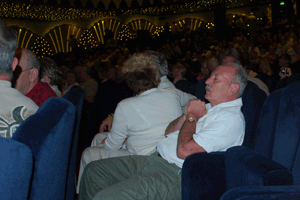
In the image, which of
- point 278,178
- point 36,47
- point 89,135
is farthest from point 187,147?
point 36,47

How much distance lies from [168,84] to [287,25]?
42.4 ft

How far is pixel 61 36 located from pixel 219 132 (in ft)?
58.1

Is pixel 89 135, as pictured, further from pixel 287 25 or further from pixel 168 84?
pixel 287 25

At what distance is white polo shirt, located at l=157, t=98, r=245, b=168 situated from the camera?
1.60m

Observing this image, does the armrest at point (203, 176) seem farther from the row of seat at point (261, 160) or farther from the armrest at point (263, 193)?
the armrest at point (263, 193)

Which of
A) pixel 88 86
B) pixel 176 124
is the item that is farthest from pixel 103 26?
pixel 176 124

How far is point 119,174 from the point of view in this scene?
75.8 inches

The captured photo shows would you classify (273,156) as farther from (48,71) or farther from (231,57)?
(231,57)

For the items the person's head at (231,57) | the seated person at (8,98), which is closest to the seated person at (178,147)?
the seated person at (8,98)

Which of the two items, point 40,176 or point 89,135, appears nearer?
point 40,176

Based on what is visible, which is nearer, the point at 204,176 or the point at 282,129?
the point at 282,129

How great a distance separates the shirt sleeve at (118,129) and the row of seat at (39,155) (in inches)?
34.4

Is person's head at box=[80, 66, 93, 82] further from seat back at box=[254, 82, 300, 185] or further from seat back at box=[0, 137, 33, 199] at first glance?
seat back at box=[0, 137, 33, 199]

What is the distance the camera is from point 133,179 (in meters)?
1.63
